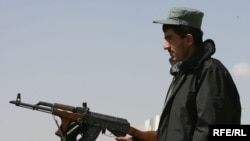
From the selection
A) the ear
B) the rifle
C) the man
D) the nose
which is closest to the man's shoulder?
the man

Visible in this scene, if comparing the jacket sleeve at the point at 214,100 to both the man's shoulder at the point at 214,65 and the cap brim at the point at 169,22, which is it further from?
the cap brim at the point at 169,22

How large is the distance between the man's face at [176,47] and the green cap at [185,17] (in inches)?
4.5

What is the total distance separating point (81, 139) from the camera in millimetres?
7785

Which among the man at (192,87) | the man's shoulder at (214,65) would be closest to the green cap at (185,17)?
the man at (192,87)

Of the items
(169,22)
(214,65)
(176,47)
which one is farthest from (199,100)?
(169,22)

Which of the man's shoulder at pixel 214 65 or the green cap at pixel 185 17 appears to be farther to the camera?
the green cap at pixel 185 17

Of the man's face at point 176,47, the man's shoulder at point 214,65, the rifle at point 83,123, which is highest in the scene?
the man's face at point 176,47

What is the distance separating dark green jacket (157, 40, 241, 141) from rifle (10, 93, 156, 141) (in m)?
3.42

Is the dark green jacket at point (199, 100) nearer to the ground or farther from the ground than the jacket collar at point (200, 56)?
nearer to the ground

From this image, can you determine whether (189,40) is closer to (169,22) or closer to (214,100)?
(169,22)

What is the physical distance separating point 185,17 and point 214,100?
0.90 m

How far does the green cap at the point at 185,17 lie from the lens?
4.38 m

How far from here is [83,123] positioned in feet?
25.7

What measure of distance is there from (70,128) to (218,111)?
14.3 feet
